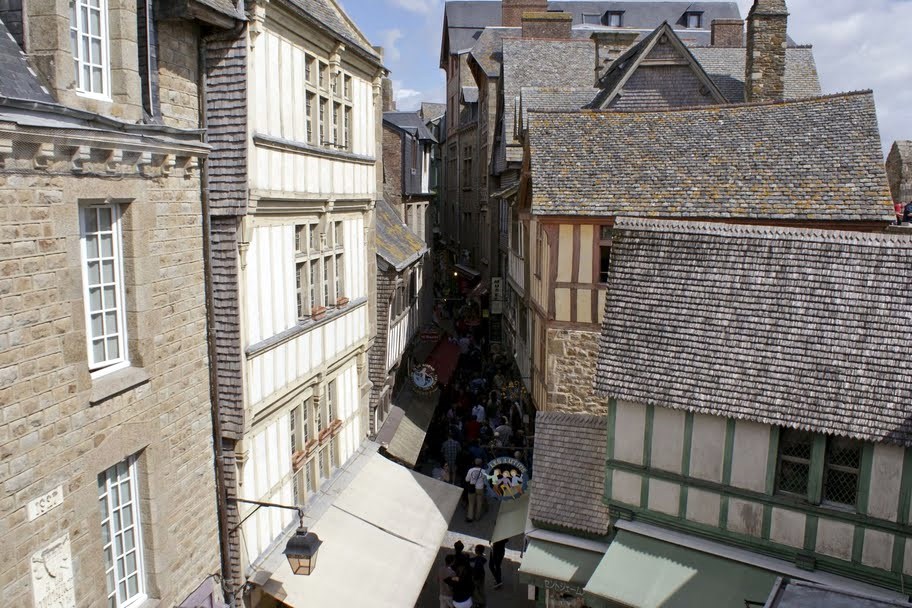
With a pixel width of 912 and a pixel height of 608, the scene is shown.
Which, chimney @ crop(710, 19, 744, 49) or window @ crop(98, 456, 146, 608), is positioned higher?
chimney @ crop(710, 19, 744, 49)

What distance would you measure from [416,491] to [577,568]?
134 inches

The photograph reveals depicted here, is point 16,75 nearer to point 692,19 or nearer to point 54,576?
point 54,576

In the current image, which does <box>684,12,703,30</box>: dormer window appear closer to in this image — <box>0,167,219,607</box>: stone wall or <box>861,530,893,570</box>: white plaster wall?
<box>861,530,893,570</box>: white plaster wall

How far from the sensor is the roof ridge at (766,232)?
28.0 ft

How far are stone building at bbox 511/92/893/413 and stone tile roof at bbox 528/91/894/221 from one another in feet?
0.06

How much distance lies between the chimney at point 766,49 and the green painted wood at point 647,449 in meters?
12.6

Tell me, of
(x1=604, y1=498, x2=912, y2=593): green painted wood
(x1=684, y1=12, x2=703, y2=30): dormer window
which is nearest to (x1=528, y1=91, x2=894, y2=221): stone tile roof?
(x1=604, y1=498, x2=912, y2=593): green painted wood

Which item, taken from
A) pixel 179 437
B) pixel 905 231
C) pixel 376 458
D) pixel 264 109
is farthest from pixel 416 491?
pixel 905 231

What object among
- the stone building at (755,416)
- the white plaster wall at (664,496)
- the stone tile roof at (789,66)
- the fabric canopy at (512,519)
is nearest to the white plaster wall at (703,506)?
the stone building at (755,416)

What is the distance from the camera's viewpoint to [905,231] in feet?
36.8

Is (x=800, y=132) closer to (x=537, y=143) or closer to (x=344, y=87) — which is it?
(x=537, y=143)

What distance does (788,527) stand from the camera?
26.8ft

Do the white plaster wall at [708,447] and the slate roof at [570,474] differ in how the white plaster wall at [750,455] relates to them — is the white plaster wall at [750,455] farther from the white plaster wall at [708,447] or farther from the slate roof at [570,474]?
the slate roof at [570,474]

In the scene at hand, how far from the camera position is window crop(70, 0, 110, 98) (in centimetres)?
561
